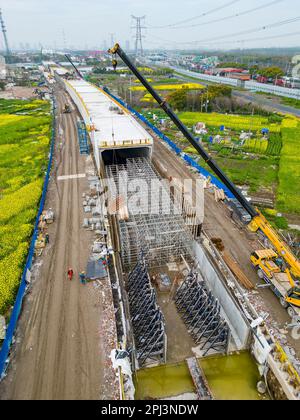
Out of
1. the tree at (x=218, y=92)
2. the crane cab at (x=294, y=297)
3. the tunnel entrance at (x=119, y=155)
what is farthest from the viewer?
the tree at (x=218, y=92)

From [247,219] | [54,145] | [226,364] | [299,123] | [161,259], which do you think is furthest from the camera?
[299,123]

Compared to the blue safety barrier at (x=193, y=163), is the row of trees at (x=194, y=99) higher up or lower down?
higher up

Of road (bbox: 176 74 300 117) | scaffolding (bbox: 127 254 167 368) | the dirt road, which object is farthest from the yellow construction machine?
road (bbox: 176 74 300 117)

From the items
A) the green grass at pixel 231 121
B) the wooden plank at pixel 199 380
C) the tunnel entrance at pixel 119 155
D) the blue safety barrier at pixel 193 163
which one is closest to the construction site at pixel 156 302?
the wooden plank at pixel 199 380

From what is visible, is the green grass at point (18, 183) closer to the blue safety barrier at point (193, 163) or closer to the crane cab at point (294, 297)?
the crane cab at point (294, 297)

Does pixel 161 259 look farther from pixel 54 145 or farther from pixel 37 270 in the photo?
pixel 54 145

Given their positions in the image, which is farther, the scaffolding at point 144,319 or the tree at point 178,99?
the tree at point 178,99
